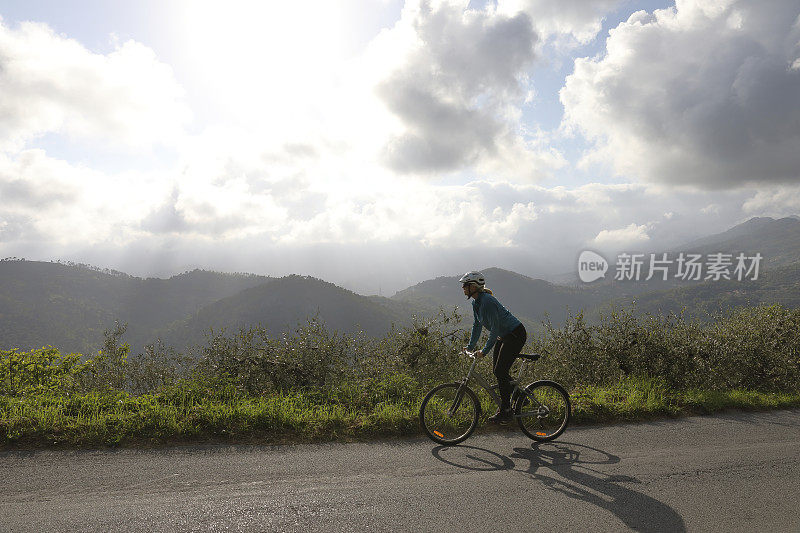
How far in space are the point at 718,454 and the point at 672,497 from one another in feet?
6.60

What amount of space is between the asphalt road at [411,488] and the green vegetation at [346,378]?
515 millimetres

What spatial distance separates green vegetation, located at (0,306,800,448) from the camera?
6148mm

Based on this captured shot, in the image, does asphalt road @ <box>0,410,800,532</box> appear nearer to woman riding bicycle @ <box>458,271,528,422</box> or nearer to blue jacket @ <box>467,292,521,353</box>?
woman riding bicycle @ <box>458,271,528,422</box>

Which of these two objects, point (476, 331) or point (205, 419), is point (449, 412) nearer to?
point (476, 331)

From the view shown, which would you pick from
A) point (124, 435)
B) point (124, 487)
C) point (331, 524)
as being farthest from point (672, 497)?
point (124, 435)

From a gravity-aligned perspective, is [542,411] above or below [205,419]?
above

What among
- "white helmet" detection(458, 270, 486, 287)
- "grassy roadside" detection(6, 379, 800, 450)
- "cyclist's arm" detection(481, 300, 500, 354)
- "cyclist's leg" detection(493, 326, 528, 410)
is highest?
"white helmet" detection(458, 270, 486, 287)

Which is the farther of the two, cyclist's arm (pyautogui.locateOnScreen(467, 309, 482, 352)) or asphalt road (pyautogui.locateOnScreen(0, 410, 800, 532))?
cyclist's arm (pyautogui.locateOnScreen(467, 309, 482, 352))

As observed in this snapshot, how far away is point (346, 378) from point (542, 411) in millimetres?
3906

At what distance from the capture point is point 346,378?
335 inches

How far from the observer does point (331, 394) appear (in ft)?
24.7

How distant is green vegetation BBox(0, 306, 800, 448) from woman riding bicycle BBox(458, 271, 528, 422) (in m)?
0.83
